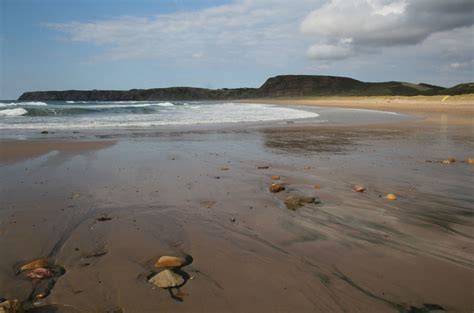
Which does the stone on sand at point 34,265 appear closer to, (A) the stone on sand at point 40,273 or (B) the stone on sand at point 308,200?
(A) the stone on sand at point 40,273

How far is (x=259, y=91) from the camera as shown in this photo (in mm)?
121062

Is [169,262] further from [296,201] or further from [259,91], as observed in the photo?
[259,91]

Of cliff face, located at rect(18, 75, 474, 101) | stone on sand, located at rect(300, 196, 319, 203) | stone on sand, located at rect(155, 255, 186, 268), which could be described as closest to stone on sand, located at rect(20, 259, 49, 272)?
stone on sand, located at rect(155, 255, 186, 268)

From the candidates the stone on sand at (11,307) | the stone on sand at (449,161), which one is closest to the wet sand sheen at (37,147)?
the stone on sand at (11,307)

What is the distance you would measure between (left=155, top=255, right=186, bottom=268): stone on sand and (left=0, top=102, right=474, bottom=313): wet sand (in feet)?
0.25

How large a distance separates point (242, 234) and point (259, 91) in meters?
120

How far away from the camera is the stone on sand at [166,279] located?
2.57 metres

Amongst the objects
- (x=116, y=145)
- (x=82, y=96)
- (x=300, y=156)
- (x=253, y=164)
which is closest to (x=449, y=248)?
(x=253, y=164)

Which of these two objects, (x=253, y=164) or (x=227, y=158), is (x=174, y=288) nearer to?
(x=253, y=164)

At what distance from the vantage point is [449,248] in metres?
3.20

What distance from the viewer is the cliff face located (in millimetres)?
107894

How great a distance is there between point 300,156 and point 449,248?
5.15 m

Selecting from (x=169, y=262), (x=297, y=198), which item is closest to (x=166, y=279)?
(x=169, y=262)

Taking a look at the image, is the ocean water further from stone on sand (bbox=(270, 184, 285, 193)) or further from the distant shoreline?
stone on sand (bbox=(270, 184, 285, 193))
